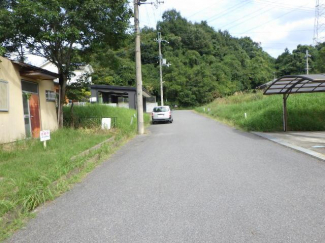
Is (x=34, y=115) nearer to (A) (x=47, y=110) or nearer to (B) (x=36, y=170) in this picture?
(A) (x=47, y=110)

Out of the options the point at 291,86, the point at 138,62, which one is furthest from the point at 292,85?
the point at 138,62

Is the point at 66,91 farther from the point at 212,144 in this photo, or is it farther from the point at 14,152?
the point at 212,144

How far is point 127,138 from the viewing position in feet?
46.1

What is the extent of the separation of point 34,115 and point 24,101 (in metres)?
0.96

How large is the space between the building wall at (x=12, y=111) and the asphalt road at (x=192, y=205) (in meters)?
4.35

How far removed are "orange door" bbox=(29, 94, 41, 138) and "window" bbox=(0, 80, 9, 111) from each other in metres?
1.97

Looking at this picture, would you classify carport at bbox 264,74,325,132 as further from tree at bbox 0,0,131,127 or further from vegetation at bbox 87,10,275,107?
vegetation at bbox 87,10,275,107

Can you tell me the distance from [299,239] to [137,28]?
15.1 meters

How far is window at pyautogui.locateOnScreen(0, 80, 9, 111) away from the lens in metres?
9.84

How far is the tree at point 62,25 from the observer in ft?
35.3

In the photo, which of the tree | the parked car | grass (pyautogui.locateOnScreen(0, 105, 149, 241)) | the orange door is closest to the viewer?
grass (pyautogui.locateOnScreen(0, 105, 149, 241))

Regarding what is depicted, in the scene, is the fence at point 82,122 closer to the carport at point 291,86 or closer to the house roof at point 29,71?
the house roof at point 29,71

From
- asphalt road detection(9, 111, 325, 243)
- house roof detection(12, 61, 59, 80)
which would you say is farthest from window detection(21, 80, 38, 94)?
asphalt road detection(9, 111, 325, 243)

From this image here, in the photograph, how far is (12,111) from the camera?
34.1 ft
